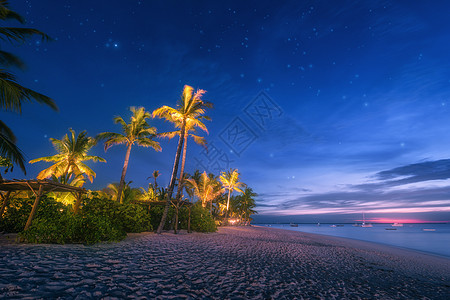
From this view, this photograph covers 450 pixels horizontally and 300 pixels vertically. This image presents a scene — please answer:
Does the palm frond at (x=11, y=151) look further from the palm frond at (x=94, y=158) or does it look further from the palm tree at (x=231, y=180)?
the palm tree at (x=231, y=180)

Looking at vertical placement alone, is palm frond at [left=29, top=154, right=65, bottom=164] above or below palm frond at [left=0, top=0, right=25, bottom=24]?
below

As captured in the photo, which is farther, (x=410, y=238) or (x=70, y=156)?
(x=410, y=238)

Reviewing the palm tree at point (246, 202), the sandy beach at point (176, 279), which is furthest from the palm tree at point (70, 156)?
the palm tree at point (246, 202)

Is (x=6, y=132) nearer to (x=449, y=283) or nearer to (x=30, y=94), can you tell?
(x=30, y=94)

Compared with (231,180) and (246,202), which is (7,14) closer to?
(231,180)

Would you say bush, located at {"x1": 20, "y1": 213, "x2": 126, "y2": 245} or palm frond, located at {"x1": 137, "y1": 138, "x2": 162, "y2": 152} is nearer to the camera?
bush, located at {"x1": 20, "y1": 213, "x2": 126, "y2": 245}

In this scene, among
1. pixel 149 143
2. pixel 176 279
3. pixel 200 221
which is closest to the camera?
pixel 176 279

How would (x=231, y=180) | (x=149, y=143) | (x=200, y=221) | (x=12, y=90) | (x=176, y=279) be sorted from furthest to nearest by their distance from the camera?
(x=231, y=180) < (x=149, y=143) < (x=200, y=221) < (x=12, y=90) < (x=176, y=279)

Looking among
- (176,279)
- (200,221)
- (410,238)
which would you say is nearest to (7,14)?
(176,279)

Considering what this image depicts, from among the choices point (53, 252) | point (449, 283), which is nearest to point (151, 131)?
point (53, 252)

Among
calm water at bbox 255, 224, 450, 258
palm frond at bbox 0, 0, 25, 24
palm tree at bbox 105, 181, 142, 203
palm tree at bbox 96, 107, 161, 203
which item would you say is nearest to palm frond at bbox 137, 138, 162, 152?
palm tree at bbox 96, 107, 161, 203

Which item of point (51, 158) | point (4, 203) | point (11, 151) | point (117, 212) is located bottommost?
point (117, 212)

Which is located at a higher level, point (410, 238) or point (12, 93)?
point (12, 93)

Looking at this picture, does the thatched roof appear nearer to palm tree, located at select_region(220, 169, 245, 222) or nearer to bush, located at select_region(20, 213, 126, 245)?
bush, located at select_region(20, 213, 126, 245)
